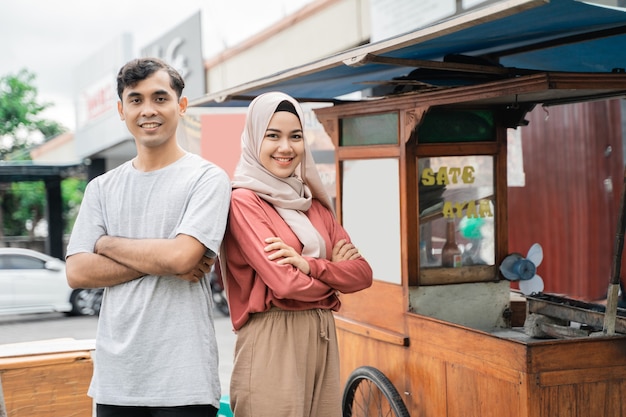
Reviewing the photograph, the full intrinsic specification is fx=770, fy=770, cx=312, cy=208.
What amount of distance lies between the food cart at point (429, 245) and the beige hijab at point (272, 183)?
41.0 inches

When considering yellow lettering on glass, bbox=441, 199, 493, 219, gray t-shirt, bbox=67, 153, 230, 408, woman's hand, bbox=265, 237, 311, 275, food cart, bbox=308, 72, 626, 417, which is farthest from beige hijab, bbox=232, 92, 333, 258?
yellow lettering on glass, bbox=441, 199, 493, 219

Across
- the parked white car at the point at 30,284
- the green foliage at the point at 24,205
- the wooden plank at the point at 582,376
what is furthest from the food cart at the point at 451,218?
the green foliage at the point at 24,205

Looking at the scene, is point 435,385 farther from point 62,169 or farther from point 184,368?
point 62,169

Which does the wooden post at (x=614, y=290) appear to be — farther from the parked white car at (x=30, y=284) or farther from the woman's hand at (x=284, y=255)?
the parked white car at (x=30, y=284)

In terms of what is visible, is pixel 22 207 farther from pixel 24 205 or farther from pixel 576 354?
pixel 576 354

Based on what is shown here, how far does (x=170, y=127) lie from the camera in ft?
8.62

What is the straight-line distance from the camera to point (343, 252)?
289 centimetres

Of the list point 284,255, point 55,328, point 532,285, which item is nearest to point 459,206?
point 532,285

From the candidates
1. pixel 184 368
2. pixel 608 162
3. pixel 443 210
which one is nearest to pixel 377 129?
pixel 443 210

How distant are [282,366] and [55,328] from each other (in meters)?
10.5

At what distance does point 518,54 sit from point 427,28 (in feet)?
4.95

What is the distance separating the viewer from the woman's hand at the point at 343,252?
289 centimetres

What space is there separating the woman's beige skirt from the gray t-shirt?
0.23m

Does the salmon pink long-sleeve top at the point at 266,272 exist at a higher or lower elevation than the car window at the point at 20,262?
higher
